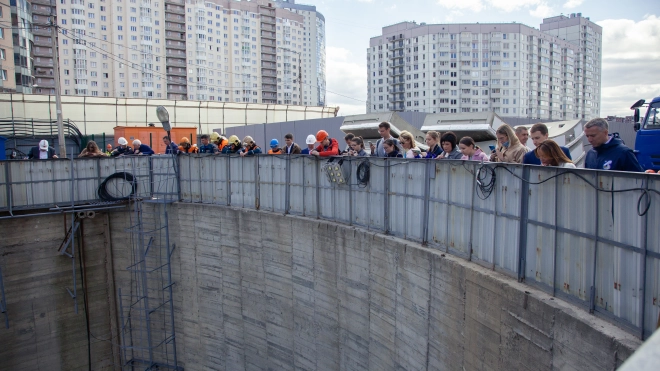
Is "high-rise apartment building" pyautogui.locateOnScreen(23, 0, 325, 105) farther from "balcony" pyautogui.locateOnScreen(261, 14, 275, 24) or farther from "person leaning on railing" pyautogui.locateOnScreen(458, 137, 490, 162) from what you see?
"person leaning on railing" pyautogui.locateOnScreen(458, 137, 490, 162)

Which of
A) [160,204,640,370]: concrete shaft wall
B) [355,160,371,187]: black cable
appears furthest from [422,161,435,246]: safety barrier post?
[355,160,371,187]: black cable

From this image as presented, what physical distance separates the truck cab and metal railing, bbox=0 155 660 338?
839 cm

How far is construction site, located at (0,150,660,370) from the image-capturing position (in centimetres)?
457

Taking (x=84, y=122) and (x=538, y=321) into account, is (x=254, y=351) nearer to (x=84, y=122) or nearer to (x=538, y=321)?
(x=538, y=321)

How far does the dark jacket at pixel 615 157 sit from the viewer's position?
4.95 m

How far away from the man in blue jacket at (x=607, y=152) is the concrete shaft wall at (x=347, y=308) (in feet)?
5.09

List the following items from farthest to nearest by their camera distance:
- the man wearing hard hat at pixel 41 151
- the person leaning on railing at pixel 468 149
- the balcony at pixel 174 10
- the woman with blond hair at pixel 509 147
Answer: the balcony at pixel 174 10 < the man wearing hard hat at pixel 41 151 < the person leaning on railing at pixel 468 149 < the woman with blond hair at pixel 509 147

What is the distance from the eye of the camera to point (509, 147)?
23.0 ft

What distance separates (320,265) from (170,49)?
8524 centimetres

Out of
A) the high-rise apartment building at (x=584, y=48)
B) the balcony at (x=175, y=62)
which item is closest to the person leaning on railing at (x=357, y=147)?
the balcony at (x=175, y=62)

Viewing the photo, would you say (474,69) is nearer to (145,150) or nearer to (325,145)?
(145,150)

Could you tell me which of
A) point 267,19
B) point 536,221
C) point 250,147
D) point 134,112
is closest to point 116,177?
point 250,147

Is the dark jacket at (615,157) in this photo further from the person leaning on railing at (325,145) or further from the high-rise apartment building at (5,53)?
the high-rise apartment building at (5,53)

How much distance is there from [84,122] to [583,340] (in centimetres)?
3558
